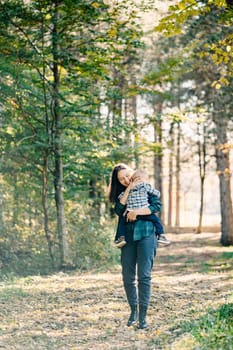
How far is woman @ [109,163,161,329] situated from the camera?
7.28 metres

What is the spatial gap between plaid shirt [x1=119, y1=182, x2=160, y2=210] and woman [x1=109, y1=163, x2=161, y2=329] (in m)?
0.05

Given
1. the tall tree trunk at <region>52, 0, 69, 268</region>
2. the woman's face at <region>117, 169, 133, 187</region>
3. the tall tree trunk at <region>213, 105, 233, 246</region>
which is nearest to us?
the woman's face at <region>117, 169, 133, 187</region>

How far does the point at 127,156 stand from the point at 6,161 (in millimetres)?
5837

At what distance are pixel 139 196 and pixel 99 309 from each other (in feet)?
8.14

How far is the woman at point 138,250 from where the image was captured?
7.28 meters

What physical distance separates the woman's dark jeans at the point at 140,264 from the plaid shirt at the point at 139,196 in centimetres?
44

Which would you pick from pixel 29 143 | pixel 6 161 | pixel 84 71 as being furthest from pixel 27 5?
pixel 6 161

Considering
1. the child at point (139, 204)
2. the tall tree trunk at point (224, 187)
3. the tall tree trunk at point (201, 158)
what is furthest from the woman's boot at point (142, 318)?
the tall tree trunk at point (201, 158)

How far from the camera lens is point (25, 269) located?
46.8 feet

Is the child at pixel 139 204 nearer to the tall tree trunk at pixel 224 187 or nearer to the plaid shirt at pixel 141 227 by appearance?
the plaid shirt at pixel 141 227

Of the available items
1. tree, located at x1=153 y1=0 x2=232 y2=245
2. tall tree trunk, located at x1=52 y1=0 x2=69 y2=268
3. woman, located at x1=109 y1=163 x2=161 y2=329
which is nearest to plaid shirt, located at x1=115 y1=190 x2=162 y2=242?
woman, located at x1=109 y1=163 x2=161 y2=329

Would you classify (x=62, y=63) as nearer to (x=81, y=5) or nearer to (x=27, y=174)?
(x=81, y=5)

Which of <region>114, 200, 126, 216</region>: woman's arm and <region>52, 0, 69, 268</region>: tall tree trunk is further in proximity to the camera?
<region>52, 0, 69, 268</region>: tall tree trunk

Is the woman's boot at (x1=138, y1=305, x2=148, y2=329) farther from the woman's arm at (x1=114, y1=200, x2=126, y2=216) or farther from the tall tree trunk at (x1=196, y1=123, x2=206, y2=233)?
the tall tree trunk at (x1=196, y1=123, x2=206, y2=233)
